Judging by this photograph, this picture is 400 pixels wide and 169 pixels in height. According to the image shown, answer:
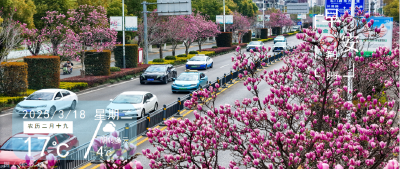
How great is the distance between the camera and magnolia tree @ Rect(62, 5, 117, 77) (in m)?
30.7

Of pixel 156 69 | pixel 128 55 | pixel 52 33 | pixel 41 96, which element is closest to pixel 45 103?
pixel 41 96

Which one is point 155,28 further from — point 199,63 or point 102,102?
point 102,102

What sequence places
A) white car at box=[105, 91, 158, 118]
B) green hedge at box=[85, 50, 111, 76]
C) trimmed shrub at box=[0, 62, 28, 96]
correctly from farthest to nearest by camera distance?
green hedge at box=[85, 50, 111, 76] < trimmed shrub at box=[0, 62, 28, 96] < white car at box=[105, 91, 158, 118]

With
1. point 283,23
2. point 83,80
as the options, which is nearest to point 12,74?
point 83,80

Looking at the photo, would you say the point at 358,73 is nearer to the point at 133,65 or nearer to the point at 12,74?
the point at 12,74

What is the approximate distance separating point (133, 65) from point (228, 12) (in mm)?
42581

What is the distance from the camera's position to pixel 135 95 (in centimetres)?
2067

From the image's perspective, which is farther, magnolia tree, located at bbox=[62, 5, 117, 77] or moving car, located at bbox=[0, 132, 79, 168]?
magnolia tree, located at bbox=[62, 5, 117, 77]

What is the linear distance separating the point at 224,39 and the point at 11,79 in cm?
4124

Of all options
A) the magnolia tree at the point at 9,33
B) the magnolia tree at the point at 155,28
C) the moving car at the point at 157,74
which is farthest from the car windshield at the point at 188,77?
the magnolia tree at the point at 155,28

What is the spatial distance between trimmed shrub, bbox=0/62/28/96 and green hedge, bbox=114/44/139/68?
13434 mm

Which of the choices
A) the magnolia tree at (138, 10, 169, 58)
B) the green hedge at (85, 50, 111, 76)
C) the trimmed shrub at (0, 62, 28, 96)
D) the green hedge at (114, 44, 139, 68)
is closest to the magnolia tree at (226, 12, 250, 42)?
the magnolia tree at (138, 10, 169, 58)

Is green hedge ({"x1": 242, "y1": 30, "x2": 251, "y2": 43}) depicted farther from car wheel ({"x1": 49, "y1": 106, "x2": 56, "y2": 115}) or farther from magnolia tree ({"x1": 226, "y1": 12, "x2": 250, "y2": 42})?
car wheel ({"x1": 49, "y1": 106, "x2": 56, "y2": 115})

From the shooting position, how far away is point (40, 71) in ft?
88.9
